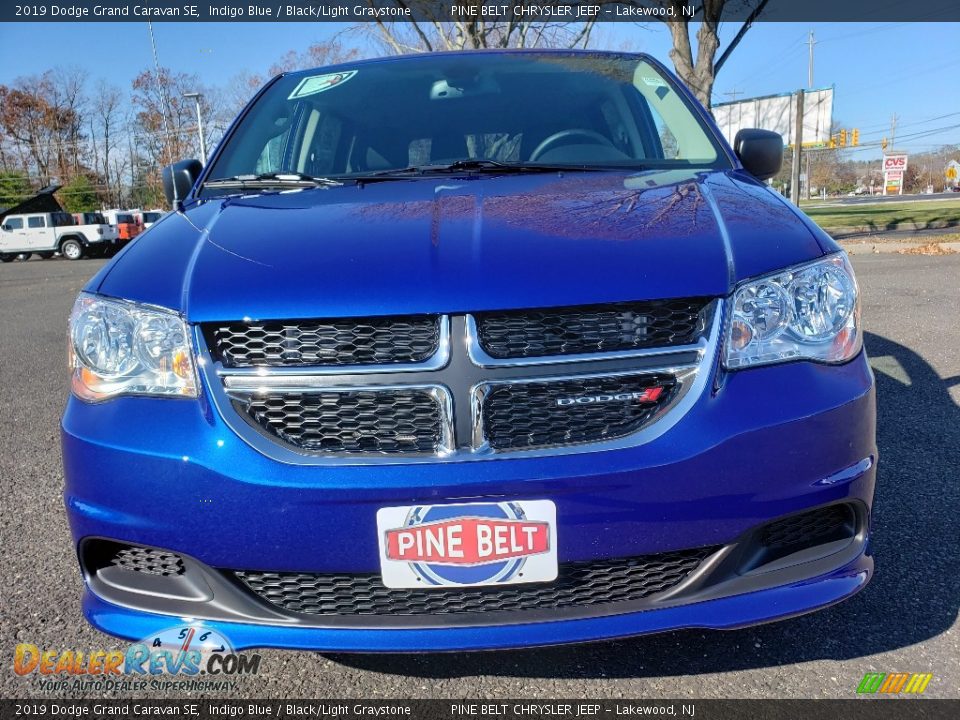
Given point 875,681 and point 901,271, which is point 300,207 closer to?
point 875,681

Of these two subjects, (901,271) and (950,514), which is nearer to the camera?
(950,514)

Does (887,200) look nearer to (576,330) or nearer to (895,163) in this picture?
(895,163)

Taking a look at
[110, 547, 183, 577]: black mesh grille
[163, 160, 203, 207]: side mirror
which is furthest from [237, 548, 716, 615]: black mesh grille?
[163, 160, 203, 207]: side mirror

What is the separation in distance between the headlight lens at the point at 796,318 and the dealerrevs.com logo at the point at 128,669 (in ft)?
4.29

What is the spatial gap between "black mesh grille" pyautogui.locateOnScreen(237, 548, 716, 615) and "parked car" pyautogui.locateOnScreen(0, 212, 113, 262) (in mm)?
29859

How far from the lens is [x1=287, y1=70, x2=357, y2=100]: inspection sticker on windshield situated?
9.63ft

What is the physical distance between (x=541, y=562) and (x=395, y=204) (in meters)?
0.99

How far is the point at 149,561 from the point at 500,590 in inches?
29.0

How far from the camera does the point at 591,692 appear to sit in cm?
173

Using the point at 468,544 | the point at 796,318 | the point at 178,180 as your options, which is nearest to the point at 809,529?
the point at 796,318

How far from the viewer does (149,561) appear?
1.60 metres

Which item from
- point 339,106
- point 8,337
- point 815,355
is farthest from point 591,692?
point 8,337

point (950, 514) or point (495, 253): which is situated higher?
point (495, 253)

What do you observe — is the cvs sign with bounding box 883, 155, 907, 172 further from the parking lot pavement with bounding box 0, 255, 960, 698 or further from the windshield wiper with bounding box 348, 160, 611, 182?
the windshield wiper with bounding box 348, 160, 611, 182
